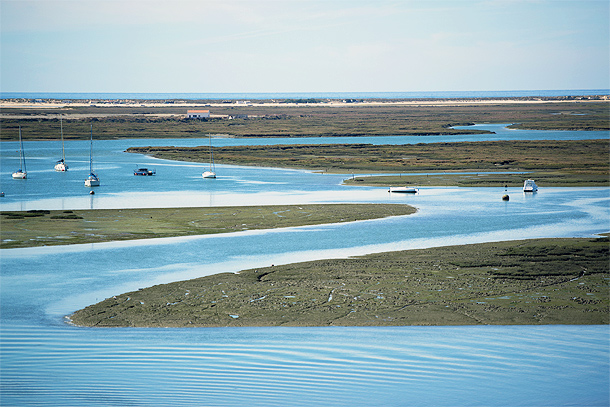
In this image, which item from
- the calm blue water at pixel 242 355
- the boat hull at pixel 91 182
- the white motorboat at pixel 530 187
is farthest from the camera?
the boat hull at pixel 91 182

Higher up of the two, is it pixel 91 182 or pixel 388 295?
pixel 91 182

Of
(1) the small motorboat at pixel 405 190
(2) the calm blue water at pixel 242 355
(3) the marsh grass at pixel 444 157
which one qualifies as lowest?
(2) the calm blue water at pixel 242 355

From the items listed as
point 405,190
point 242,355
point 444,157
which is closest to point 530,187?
point 405,190

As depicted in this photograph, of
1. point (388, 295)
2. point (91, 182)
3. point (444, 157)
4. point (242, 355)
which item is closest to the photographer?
point (242, 355)

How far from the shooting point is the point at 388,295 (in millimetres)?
26094

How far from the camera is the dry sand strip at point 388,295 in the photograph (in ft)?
78.3

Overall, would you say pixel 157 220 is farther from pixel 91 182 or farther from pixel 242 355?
pixel 242 355

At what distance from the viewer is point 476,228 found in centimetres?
4197

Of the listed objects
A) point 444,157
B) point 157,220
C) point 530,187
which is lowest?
point 157,220

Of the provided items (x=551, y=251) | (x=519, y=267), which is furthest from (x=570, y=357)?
(x=551, y=251)

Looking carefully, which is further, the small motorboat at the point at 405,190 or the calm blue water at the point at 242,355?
the small motorboat at the point at 405,190

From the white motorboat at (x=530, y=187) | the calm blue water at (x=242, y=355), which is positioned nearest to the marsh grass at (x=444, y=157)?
the white motorboat at (x=530, y=187)

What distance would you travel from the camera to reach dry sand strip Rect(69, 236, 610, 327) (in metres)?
23.9

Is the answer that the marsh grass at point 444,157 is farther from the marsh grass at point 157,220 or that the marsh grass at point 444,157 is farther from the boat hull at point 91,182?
the boat hull at point 91,182
